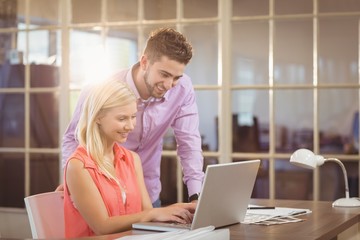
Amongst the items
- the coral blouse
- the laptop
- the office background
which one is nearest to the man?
the office background

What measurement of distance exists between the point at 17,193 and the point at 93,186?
2862 millimetres

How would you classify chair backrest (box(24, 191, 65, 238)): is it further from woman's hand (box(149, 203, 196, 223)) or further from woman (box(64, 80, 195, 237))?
woman's hand (box(149, 203, 196, 223))

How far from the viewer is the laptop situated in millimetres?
2336

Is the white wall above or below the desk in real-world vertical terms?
below

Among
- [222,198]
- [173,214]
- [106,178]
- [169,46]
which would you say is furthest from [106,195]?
[169,46]

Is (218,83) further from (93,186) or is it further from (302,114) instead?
(93,186)

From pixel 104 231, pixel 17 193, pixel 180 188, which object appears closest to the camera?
pixel 104 231

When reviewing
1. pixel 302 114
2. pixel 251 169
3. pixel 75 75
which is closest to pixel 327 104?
pixel 302 114

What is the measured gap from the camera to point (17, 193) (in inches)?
211

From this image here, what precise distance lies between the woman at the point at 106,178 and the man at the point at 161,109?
1.01 metres

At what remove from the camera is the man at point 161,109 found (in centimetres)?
410

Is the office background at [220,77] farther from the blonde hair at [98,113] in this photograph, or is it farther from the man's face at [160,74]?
the blonde hair at [98,113]

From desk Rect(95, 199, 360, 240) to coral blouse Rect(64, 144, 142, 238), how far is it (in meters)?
0.33

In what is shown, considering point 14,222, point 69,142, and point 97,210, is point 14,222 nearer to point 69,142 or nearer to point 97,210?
point 69,142
